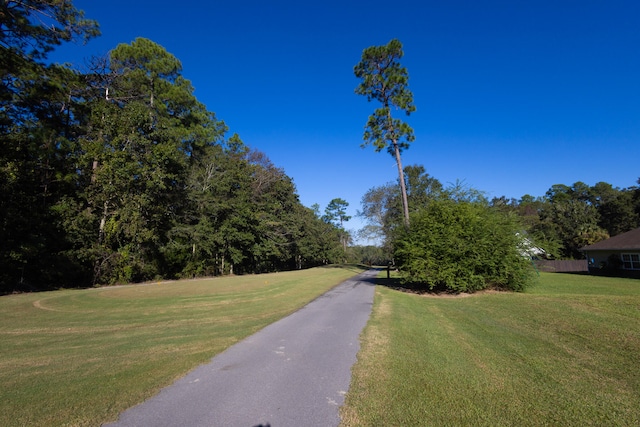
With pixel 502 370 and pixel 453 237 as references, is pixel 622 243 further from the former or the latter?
pixel 502 370

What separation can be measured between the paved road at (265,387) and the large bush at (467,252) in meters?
8.59

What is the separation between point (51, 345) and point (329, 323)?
631cm

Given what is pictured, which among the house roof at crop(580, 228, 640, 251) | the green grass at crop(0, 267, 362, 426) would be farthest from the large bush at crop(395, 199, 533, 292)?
the house roof at crop(580, 228, 640, 251)

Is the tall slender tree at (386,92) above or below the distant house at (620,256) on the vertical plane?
above

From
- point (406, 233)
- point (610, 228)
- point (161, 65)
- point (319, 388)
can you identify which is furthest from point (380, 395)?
point (610, 228)

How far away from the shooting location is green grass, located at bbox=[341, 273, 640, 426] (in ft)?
11.7

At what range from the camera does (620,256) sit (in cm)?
2753

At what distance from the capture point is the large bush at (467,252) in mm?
14258

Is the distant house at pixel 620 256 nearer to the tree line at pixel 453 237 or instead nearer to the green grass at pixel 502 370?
the tree line at pixel 453 237

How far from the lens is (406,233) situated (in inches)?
674

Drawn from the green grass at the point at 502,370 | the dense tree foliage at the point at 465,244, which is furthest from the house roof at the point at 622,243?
the green grass at the point at 502,370

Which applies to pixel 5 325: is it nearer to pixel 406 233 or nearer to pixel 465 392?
pixel 465 392

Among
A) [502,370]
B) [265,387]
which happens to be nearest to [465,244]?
[502,370]

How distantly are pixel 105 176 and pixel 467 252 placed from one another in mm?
23103
